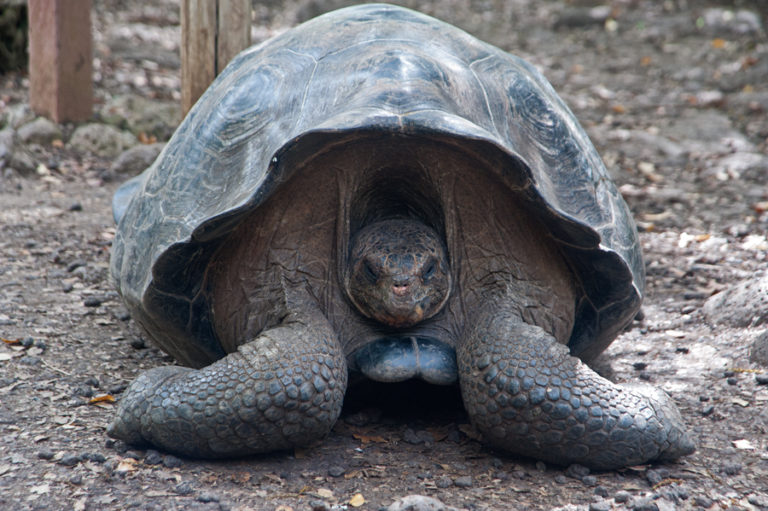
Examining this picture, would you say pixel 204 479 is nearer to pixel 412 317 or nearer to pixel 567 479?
pixel 412 317

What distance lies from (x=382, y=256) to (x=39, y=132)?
4301 mm

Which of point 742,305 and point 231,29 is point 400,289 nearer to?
point 742,305

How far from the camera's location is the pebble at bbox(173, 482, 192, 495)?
87.7 inches

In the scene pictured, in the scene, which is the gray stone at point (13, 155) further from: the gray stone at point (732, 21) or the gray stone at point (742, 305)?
the gray stone at point (732, 21)

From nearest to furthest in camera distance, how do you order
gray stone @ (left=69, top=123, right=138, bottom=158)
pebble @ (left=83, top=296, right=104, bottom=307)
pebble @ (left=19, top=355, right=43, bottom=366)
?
pebble @ (left=19, top=355, right=43, bottom=366) → pebble @ (left=83, top=296, right=104, bottom=307) → gray stone @ (left=69, top=123, right=138, bottom=158)

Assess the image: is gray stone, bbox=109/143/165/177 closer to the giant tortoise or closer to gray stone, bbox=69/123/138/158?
gray stone, bbox=69/123/138/158

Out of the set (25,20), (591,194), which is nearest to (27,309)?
(591,194)

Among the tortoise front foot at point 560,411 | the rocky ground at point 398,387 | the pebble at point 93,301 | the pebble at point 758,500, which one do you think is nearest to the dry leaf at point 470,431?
the rocky ground at point 398,387

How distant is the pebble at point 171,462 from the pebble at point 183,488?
0.13 m

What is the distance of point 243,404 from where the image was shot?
7.75ft

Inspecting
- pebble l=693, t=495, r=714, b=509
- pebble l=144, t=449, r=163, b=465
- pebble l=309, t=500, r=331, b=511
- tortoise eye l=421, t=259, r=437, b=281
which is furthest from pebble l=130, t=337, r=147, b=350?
pebble l=693, t=495, r=714, b=509

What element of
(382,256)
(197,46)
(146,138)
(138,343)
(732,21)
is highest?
(732,21)

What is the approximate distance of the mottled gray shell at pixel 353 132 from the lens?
2.50m

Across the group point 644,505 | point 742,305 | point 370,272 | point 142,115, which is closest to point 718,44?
→ point 142,115
